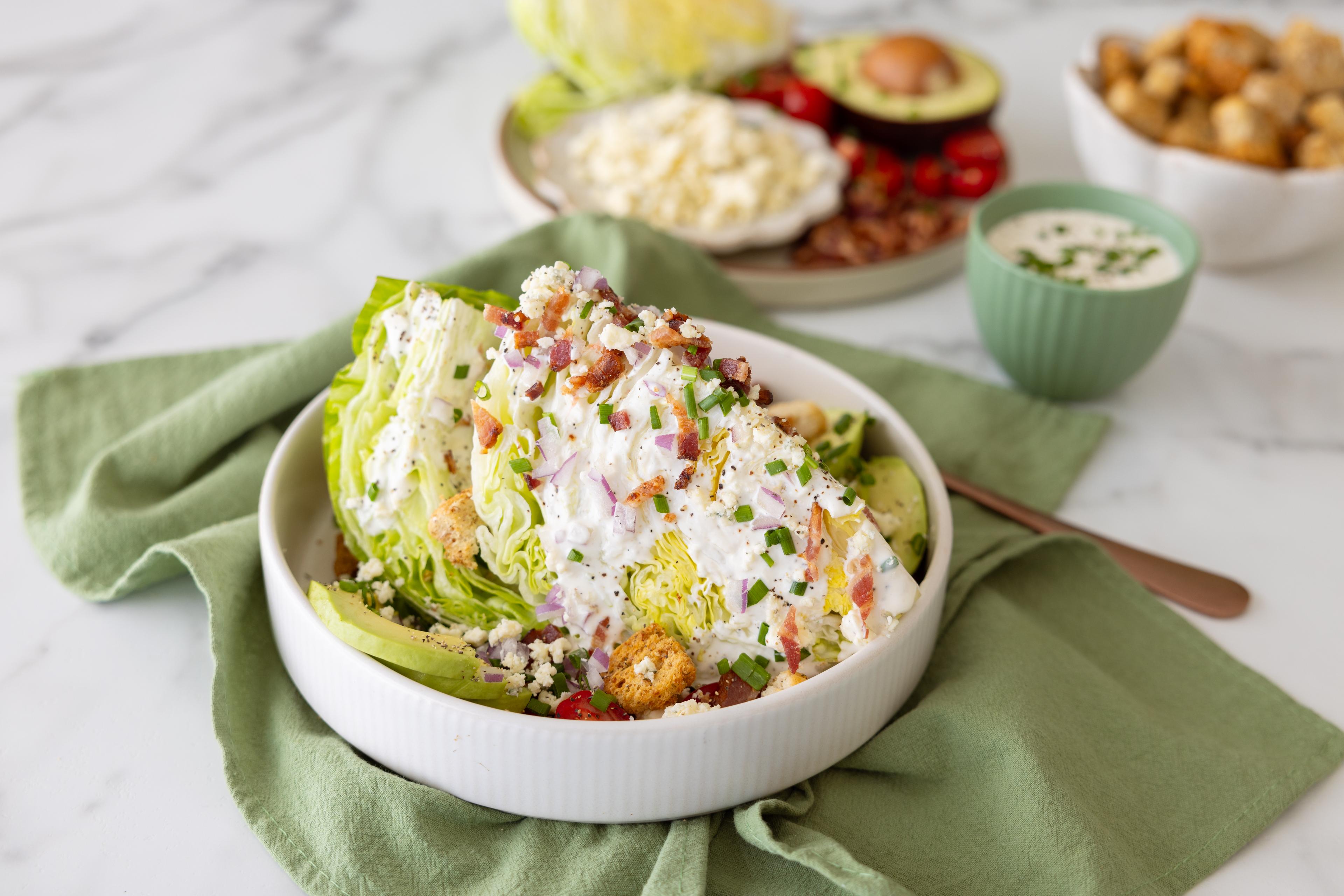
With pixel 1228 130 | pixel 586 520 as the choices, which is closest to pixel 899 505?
pixel 586 520

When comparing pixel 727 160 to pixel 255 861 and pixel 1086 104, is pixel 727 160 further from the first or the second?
pixel 255 861

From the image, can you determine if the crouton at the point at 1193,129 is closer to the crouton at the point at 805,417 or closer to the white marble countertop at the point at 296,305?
the white marble countertop at the point at 296,305

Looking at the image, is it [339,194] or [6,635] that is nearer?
[6,635]

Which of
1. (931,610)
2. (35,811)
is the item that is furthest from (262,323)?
(931,610)

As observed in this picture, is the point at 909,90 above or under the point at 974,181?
above

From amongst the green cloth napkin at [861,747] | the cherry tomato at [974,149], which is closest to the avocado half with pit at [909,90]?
the cherry tomato at [974,149]

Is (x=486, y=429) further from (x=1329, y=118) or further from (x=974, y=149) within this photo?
(x=1329, y=118)
